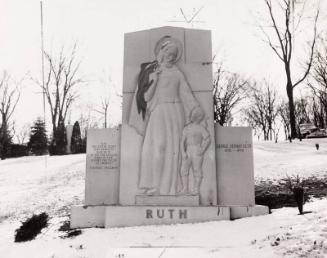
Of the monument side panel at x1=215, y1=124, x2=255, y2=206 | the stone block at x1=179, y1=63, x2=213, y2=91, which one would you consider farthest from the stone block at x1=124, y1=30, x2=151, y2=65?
the monument side panel at x1=215, y1=124, x2=255, y2=206

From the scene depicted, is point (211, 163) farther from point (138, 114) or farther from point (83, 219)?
point (83, 219)

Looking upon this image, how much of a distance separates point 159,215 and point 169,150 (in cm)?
137

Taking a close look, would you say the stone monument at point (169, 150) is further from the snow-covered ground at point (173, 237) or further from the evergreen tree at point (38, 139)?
the evergreen tree at point (38, 139)

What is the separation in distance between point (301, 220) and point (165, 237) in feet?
7.68

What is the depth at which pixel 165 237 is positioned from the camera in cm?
691

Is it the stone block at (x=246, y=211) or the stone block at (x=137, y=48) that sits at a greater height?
the stone block at (x=137, y=48)

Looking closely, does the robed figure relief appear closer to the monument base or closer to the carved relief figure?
the carved relief figure

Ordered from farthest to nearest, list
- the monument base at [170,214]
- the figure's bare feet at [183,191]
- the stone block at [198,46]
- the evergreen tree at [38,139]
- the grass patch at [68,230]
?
the evergreen tree at [38,139] → the stone block at [198,46] → the figure's bare feet at [183,191] → the monument base at [170,214] → the grass patch at [68,230]

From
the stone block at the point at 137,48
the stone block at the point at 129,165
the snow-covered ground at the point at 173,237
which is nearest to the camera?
the snow-covered ground at the point at 173,237

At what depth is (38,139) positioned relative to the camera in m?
35.8

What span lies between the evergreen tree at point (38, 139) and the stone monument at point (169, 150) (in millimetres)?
25376

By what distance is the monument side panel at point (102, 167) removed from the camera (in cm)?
852

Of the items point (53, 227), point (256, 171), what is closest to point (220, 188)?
point (53, 227)

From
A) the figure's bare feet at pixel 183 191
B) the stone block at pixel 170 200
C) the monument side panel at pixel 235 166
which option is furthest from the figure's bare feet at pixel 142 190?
the monument side panel at pixel 235 166
